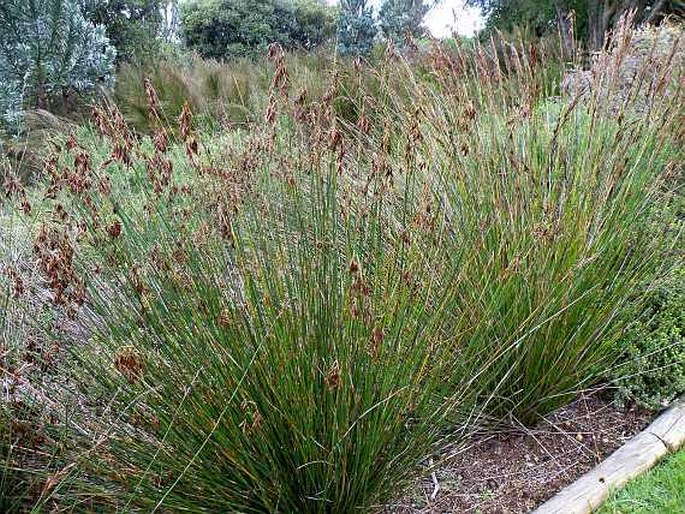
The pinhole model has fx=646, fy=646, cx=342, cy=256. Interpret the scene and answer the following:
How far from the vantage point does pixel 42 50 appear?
8.02 m

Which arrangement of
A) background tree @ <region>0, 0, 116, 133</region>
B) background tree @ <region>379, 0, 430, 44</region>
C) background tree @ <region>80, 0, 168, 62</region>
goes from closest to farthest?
background tree @ <region>0, 0, 116, 133</region>
background tree @ <region>379, 0, 430, 44</region>
background tree @ <region>80, 0, 168, 62</region>

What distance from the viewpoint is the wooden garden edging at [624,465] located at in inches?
81.3

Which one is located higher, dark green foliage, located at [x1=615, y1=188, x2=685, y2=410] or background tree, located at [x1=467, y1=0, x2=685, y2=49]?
background tree, located at [x1=467, y1=0, x2=685, y2=49]

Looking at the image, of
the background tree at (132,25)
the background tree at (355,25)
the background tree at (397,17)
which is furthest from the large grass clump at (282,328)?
the background tree at (132,25)

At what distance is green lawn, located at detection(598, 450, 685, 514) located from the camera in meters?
2.07

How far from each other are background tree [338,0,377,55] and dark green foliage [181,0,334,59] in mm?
4841

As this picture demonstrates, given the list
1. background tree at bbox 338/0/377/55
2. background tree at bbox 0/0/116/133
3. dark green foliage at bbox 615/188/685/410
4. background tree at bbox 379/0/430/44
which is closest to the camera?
dark green foliage at bbox 615/188/685/410

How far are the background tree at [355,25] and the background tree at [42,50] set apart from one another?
14.8 ft

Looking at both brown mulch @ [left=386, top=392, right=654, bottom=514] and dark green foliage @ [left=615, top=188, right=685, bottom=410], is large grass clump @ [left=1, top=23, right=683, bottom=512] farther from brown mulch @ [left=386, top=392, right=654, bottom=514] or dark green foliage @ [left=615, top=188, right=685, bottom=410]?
dark green foliage @ [left=615, top=188, right=685, bottom=410]

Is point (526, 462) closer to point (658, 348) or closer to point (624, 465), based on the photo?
point (624, 465)

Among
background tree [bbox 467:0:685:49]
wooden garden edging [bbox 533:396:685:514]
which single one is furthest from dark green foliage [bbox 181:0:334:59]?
wooden garden edging [bbox 533:396:685:514]

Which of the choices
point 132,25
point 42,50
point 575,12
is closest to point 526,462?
point 42,50

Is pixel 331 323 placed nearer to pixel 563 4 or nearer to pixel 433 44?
pixel 433 44

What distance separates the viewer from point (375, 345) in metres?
1.68
